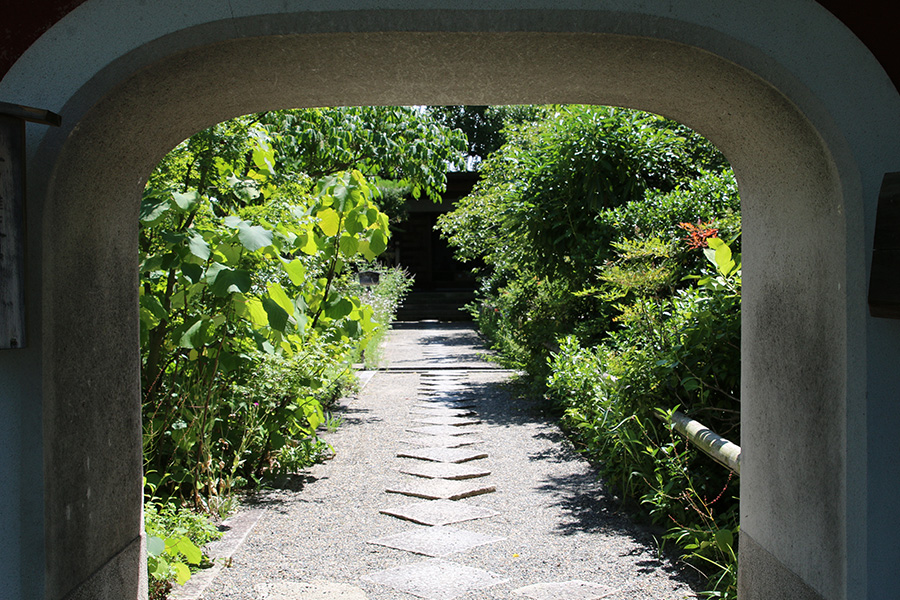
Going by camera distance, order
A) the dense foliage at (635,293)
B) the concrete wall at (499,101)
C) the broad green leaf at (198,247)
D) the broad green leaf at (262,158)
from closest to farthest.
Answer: the concrete wall at (499,101)
the broad green leaf at (198,247)
the dense foliage at (635,293)
the broad green leaf at (262,158)

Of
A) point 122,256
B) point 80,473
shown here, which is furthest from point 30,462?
point 122,256

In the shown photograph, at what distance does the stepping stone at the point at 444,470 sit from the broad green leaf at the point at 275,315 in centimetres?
187

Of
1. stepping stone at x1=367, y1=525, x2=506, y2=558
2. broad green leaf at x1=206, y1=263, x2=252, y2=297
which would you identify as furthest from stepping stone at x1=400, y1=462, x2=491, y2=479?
broad green leaf at x1=206, y1=263, x2=252, y2=297

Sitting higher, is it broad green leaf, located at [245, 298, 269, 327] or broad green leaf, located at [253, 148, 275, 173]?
broad green leaf, located at [253, 148, 275, 173]

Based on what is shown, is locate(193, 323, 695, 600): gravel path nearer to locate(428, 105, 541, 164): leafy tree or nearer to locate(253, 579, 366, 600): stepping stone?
locate(253, 579, 366, 600): stepping stone

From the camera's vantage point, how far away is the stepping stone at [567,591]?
9.83 ft

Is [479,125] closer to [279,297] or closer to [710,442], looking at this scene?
[279,297]

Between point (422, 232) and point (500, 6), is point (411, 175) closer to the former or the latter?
point (500, 6)

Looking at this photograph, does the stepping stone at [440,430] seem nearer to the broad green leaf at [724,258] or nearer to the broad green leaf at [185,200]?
the broad green leaf at [724,258]

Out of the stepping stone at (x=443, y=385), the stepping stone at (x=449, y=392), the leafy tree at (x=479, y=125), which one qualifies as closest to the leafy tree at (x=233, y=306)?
the stepping stone at (x=449, y=392)

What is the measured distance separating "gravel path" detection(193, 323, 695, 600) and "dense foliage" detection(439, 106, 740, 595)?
24cm

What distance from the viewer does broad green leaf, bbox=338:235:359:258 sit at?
14.7ft

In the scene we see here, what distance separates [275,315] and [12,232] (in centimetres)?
166

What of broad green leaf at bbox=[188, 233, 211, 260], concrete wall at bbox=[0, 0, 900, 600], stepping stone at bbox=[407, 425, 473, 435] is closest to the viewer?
concrete wall at bbox=[0, 0, 900, 600]
